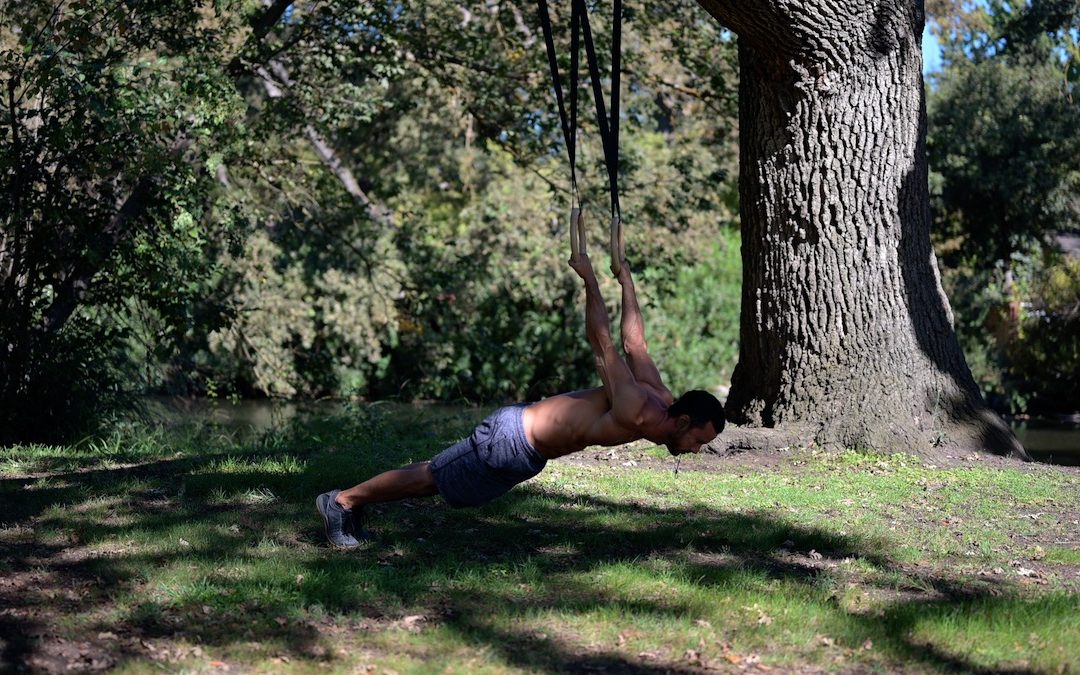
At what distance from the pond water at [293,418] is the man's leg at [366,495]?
733 centimetres

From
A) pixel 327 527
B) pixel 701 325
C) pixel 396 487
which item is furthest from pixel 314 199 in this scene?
pixel 701 325

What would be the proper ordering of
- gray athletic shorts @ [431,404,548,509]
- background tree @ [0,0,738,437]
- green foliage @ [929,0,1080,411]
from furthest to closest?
green foliage @ [929,0,1080,411], background tree @ [0,0,738,437], gray athletic shorts @ [431,404,548,509]

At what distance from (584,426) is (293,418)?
9604mm

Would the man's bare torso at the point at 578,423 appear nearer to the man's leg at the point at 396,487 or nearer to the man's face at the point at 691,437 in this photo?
the man's face at the point at 691,437

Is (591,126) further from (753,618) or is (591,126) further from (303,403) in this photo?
(753,618)

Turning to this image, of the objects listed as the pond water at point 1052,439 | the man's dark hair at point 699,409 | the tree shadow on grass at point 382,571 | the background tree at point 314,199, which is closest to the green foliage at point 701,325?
the background tree at point 314,199

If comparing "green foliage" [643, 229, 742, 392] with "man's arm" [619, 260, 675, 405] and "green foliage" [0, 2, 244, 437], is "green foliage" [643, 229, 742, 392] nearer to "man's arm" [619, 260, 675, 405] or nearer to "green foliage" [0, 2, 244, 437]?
"green foliage" [0, 2, 244, 437]

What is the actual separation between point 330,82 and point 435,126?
10.1 meters

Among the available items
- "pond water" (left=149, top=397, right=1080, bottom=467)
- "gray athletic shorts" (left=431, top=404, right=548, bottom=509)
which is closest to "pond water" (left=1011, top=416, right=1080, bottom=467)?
"pond water" (left=149, top=397, right=1080, bottom=467)

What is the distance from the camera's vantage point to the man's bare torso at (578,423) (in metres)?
5.67

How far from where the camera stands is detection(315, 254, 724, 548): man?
562cm

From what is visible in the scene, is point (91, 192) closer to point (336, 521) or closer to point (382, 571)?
point (336, 521)

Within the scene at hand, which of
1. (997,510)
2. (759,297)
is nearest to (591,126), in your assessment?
(759,297)

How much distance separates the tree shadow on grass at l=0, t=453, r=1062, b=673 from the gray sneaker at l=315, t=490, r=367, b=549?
0.31ft
